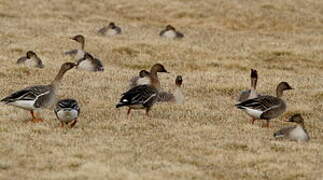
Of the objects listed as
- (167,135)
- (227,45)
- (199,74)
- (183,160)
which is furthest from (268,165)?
(227,45)

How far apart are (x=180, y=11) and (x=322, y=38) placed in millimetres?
10209

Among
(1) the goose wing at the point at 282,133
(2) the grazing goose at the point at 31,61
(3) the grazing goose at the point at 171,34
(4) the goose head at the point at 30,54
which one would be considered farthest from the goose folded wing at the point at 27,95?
(3) the grazing goose at the point at 171,34

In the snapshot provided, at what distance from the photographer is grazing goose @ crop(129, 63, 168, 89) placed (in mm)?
19969

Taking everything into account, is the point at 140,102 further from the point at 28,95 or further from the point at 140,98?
the point at 28,95

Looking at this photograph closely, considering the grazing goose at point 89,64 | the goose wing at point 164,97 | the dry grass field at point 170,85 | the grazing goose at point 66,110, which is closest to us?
the dry grass field at point 170,85

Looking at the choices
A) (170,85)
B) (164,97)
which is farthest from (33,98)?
(170,85)

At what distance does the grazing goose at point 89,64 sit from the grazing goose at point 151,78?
332 centimetres

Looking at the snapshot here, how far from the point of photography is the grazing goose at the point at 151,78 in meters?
20.0

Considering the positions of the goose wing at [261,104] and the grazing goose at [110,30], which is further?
the grazing goose at [110,30]

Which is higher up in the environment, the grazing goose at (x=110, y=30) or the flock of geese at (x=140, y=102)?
the grazing goose at (x=110, y=30)

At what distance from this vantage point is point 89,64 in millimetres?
25531

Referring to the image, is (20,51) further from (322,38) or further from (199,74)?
(322,38)

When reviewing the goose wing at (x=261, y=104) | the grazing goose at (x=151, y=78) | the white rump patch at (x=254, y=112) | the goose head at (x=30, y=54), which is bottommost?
the white rump patch at (x=254, y=112)

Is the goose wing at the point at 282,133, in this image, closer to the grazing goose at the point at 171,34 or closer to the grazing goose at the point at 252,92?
the grazing goose at the point at 252,92
